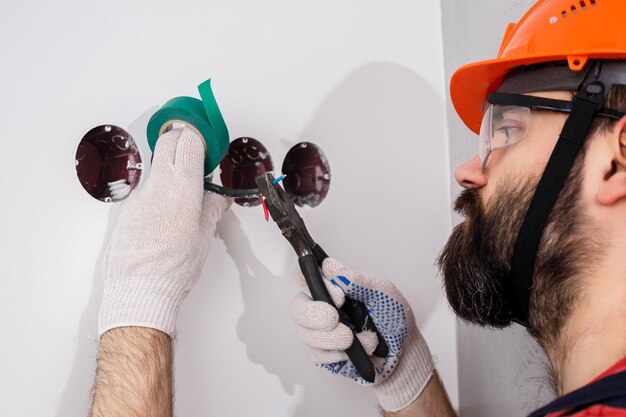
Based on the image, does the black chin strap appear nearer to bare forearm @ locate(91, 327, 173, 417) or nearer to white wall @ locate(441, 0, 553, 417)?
white wall @ locate(441, 0, 553, 417)

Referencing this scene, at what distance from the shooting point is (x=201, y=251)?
1228 millimetres

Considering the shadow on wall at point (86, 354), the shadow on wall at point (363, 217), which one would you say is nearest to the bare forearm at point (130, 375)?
the shadow on wall at point (86, 354)

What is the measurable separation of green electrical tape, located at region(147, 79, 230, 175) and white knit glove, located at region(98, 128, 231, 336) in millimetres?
24

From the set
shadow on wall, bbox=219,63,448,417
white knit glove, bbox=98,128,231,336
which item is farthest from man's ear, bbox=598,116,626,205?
white knit glove, bbox=98,128,231,336

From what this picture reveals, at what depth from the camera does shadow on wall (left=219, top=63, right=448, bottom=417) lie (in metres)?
1.38

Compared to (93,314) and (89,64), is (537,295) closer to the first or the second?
(93,314)

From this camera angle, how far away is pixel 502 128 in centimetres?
112

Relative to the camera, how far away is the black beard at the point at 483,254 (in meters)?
1.07

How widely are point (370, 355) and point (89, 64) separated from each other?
3.05 ft

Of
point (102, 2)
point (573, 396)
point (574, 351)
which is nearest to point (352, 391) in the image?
point (574, 351)

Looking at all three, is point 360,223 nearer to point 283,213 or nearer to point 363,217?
point 363,217

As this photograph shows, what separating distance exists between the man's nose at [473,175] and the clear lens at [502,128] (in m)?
0.02

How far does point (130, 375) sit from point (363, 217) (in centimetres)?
73

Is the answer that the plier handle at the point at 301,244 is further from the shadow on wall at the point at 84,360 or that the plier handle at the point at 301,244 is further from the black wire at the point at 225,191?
the shadow on wall at the point at 84,360
